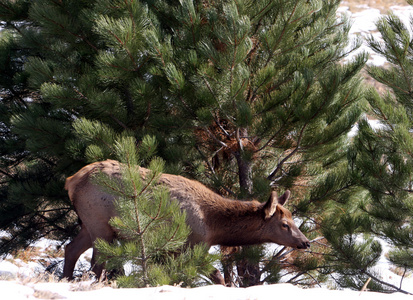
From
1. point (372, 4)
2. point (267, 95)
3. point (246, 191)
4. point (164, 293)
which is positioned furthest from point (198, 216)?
point (372, 4)

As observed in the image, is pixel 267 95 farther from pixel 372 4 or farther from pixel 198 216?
pixel 372 4

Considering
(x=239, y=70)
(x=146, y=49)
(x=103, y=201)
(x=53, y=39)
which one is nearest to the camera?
(x=103, y=201)

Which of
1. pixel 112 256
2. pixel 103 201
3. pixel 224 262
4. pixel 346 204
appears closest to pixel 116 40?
pixel 103 201

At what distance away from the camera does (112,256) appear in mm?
5090

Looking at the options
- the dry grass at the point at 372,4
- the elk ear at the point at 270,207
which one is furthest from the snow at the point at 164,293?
the dry grass at the point at 372,4

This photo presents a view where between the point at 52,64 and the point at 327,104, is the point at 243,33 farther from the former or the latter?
the point at 52,64

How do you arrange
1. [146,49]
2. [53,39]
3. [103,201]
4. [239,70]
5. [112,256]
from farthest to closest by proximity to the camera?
1. [53,39]
2. [146,49]
3. [239,70]
4. [103,201]
5. [112,256]

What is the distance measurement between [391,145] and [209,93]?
2611 mm

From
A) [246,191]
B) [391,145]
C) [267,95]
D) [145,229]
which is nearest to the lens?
[145,229]

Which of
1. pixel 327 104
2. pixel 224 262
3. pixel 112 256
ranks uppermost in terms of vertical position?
pixel 327 104

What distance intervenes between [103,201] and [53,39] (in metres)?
3.74

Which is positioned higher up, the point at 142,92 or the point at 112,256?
the point at 142,92

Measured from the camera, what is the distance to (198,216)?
645 centimetres

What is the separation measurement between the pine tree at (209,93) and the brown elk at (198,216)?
0.59 metres
